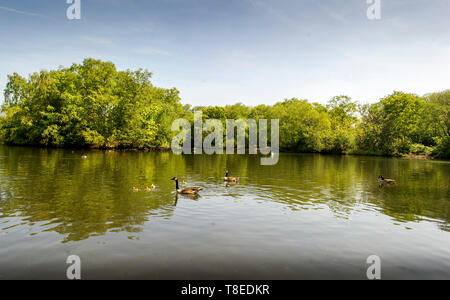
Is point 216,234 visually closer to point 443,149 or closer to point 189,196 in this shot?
point 189,196

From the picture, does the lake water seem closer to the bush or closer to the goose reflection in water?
the goose reflection in water

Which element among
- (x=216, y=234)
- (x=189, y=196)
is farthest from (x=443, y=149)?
(x=216, y=234)

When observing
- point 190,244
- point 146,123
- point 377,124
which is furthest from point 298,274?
point 377,124

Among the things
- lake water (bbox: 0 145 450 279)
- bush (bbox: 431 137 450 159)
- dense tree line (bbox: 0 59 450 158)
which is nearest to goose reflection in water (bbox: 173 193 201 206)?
lake water (bbox: 0 145 450 279)

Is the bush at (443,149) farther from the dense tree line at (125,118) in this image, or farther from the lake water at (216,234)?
the lake water at (216,234)

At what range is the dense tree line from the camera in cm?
7188

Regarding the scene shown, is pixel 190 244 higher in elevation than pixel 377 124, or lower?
lower

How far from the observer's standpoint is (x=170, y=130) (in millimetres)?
79500

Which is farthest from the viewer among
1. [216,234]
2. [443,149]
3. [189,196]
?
[443,149]

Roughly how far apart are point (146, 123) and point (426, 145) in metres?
81.4

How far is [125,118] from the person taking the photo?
71812mm
